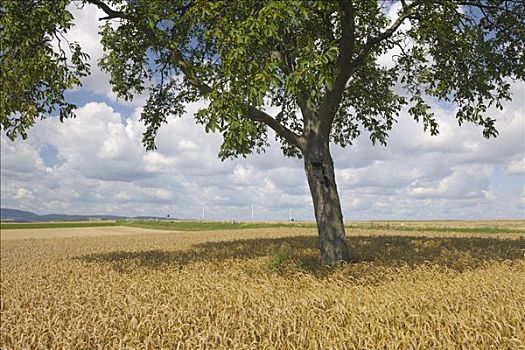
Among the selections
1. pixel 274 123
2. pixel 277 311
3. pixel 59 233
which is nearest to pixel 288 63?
pixel 274 123

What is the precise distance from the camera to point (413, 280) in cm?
1056

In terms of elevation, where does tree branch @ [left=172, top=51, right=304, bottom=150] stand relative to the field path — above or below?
above

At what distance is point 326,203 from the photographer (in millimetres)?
14477

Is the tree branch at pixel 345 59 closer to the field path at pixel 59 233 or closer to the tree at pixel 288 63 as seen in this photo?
the tree at pixel 288 63

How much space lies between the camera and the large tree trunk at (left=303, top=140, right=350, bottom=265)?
14.2 m

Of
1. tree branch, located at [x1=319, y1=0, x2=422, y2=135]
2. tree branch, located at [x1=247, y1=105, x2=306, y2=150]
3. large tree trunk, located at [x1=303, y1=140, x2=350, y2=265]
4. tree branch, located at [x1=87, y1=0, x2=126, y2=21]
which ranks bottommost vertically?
large tree trunk, located at [x1=303, y1=140, x2=350, y2=265]

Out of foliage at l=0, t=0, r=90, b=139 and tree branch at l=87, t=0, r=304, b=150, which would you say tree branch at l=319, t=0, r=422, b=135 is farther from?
foliage at l=0, t=0, r=90, b=139

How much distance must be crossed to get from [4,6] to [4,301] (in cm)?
800

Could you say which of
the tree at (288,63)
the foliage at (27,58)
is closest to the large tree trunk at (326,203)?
the tree at (288,63)

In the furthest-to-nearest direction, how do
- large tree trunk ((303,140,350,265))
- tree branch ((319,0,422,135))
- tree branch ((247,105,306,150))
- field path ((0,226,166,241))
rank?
1. field path ((0,226,166,241))
2. tree branch ((247,105,306,150))
3. large tree trunk ((303,140,350,265))
4. tree branch ((319,0,422,135))

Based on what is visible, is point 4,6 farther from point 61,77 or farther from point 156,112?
point 156,112

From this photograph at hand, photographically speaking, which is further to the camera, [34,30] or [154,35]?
[154,35]

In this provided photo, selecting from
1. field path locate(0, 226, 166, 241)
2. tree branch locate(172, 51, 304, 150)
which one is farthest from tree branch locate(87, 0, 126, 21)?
field path locate(0, 226, 166, 241)

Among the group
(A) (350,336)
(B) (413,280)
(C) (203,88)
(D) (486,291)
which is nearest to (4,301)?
(C) (203,88)
